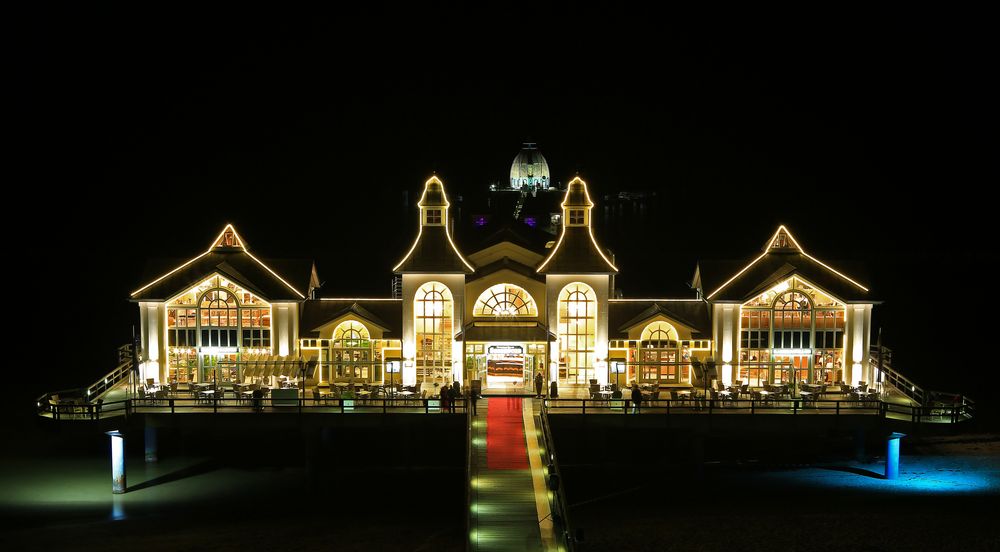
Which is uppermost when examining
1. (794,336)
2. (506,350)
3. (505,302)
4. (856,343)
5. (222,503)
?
(505,302)

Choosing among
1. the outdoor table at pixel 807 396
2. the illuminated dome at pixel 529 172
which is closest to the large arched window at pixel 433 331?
the outdoor table at pixel 807 396

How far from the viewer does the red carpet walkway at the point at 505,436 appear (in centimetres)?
3906

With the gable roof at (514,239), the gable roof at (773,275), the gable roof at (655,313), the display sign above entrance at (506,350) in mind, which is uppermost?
the gable roof at (514,239)

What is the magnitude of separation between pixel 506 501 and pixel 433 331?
16.6 m

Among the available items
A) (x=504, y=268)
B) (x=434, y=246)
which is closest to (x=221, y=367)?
(x=434, y=246)

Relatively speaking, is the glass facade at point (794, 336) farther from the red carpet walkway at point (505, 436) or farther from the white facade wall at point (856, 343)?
the red carpet walkway at point (505, 436)

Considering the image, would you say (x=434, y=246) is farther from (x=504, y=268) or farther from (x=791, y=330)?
(x=791, y=330)

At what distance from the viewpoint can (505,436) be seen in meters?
42.1

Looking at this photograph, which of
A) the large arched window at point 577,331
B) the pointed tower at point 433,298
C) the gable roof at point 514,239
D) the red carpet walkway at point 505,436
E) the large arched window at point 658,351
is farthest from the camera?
the gable roof at point 514,239

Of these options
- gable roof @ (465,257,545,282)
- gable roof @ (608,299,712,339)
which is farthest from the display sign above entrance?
gable roof @ (608,299,712,339)

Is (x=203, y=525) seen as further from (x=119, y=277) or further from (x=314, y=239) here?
(x=119, y=277)

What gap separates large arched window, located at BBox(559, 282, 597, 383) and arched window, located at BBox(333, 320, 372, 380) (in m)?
9.03

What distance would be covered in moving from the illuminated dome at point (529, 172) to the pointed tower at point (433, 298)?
180 ft

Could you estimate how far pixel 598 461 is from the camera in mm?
48062
